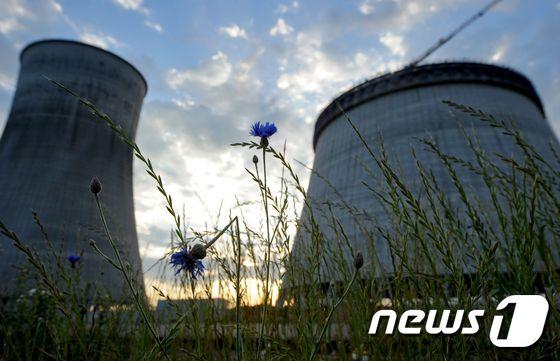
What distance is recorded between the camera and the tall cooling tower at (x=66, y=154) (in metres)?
11.0

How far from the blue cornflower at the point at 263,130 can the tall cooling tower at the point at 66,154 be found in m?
10.3

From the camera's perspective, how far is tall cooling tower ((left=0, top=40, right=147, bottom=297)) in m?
11.0

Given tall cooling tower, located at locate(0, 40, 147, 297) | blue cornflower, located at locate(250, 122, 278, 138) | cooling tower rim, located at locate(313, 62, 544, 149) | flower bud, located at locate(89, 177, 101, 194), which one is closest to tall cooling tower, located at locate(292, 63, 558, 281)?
cooling tower rim, located at locate(313, 62, 544, 149)

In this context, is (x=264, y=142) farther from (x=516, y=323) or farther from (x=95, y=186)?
(x=516, y=323)

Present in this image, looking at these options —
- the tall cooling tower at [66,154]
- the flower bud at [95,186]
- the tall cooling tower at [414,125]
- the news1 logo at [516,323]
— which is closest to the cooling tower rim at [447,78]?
the tall cooling tower at [414,125]

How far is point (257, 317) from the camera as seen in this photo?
7.94ft

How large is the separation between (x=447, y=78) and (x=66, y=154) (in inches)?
544

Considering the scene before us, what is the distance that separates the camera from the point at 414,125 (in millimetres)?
12625

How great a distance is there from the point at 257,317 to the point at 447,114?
12.0m

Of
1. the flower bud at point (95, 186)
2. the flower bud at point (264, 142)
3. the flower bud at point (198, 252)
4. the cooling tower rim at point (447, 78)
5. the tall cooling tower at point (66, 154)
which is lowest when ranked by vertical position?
the flower bud at point (198, 252)

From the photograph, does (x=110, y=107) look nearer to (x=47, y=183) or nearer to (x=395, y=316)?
(x=47, y=183)

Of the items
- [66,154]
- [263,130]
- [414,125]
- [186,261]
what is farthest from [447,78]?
[186,261]

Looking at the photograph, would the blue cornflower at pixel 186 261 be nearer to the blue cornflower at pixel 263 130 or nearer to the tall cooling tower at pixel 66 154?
the blue cornflower at pixel 263 130

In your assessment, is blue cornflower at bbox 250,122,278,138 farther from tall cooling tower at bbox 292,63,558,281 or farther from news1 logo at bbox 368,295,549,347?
tall cooling tower at bbox 292,63,558,281
